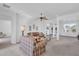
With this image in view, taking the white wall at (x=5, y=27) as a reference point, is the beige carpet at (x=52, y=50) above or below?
below

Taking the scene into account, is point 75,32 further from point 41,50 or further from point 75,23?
point 41,50

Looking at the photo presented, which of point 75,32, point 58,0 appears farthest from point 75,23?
point 58,0

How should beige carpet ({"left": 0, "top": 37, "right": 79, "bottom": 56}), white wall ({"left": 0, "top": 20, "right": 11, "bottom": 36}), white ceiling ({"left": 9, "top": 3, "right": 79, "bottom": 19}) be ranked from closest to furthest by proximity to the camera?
beige carpet ({"left": 0, "top": 37, "right": 79, "bottom": 56}) → white ceiling ({"left": 9, "top": 3, "right": 79, "bottom": 19}) → white wall ({"left": 0, "top": 20, "right": 11, "bottom": 36})

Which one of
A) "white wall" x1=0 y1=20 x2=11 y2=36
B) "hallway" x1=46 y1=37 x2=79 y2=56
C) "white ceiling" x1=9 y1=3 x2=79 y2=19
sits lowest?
"hallway" x1=46 y1=37 x2=79 y2=56

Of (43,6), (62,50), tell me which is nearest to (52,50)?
(62,50)

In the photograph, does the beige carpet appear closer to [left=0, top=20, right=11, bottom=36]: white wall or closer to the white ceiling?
the white ceiling

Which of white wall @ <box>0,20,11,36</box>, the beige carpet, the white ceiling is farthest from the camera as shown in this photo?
white wall @ <box>0,20,11,36</box>

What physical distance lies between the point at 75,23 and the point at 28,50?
8.92 meters

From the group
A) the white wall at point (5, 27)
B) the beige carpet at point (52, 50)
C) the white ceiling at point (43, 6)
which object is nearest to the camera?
the beige carpet at point (52, 50)

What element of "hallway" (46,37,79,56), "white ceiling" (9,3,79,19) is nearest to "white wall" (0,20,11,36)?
"white ceiling" (9,3,79,19)

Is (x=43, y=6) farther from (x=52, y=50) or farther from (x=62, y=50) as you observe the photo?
(x=62, y=50)

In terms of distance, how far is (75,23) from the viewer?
36.3 feet

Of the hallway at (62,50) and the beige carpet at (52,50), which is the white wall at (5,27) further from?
the hallway at (62,50)

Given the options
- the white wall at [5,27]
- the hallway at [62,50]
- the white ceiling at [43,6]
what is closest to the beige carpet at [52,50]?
the hallway at [62,50]
